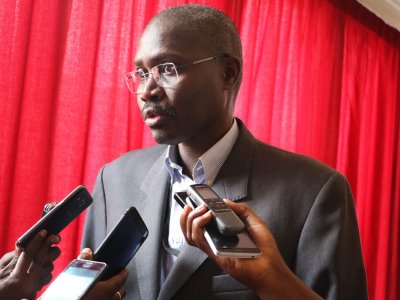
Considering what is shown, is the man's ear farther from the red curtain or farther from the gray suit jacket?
the red curtain

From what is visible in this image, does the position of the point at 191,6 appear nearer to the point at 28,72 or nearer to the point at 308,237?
the point at 28,72

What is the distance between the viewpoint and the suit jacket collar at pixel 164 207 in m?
0.94

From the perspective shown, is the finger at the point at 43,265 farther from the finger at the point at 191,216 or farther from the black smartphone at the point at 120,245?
the finger at the point at 191,216

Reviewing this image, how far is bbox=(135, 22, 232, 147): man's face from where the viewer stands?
1.00 m

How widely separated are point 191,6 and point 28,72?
0.49m

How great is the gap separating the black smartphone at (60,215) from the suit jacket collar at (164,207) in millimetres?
212

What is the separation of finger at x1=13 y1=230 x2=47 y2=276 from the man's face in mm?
324

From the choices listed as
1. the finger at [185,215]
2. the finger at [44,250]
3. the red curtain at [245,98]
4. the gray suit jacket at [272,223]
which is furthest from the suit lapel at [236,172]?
the red curtain at [245,98]

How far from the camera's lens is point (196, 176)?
1.07 meters

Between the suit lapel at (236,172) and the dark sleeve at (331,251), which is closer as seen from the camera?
the dark sleeve at (331,251)

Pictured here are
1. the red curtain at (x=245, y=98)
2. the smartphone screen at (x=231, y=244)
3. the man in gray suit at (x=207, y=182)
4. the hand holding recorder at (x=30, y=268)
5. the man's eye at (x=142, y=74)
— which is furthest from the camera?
the red curtain at (x=245, y=98)

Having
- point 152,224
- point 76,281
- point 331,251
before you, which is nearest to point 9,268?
point 76,281

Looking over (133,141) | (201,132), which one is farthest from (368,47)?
(201,132)

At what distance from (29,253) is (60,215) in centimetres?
9
